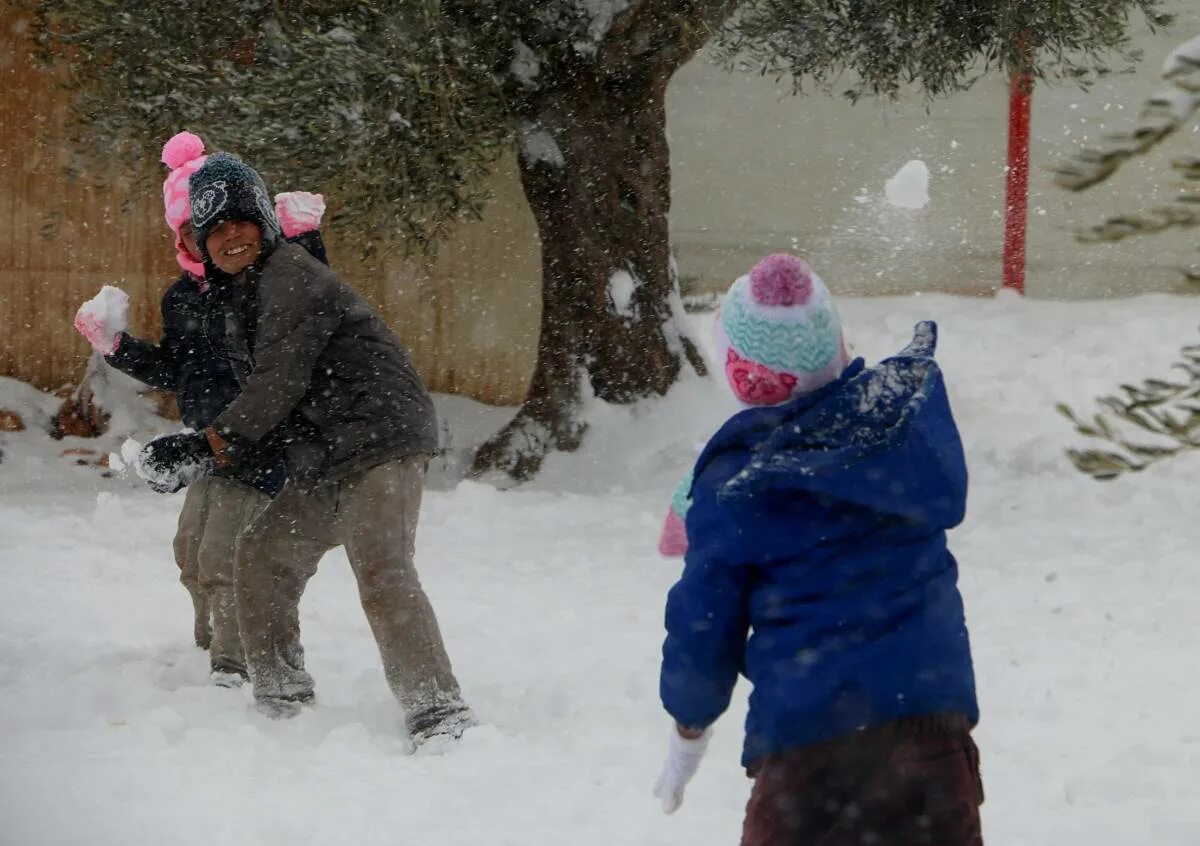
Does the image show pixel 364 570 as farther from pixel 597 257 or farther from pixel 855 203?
pixel 855 203

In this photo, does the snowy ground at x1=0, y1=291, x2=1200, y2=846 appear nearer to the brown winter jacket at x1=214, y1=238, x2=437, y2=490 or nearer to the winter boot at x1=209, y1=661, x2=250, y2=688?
the winter boot at x1=209, y1=661, x2=250, y2=688

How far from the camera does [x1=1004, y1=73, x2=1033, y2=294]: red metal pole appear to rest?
505 inches

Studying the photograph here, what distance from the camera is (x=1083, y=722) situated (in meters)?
4.95

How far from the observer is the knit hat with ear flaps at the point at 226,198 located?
4598 mm

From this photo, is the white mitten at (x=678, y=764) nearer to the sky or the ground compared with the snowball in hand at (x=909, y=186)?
nearer to the sky

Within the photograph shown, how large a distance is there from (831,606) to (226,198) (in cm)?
265

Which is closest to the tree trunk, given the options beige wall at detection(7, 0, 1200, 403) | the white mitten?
beige wall at detection(7, 0, 1200, 403)

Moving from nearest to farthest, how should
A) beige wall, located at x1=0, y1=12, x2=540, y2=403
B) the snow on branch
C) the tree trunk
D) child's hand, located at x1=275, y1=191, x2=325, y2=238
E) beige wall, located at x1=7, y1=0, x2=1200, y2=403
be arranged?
1. the snow on branch
2. child's hand, located at x1=275, y1=191, x2=325, y2=238
3. the tree trunk
4. beige wall, located at x1=0, y1=12, x2=540, y2=403
5. beige wall, located at x1=7, y1=0, x2=1200, y2=403

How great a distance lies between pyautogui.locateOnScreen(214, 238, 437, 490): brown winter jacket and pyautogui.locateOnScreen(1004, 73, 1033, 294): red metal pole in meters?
9.22

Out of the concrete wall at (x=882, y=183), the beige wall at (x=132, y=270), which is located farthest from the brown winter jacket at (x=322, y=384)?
the concrete wall at (x=882, y=183)

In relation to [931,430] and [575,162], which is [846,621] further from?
[575,162]

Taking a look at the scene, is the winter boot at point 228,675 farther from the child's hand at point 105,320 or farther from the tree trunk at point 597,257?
the tree trunk at point 597,257

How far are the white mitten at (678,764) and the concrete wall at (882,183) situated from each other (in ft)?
33.2

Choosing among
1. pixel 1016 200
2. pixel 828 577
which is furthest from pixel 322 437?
pixel 1016 200
